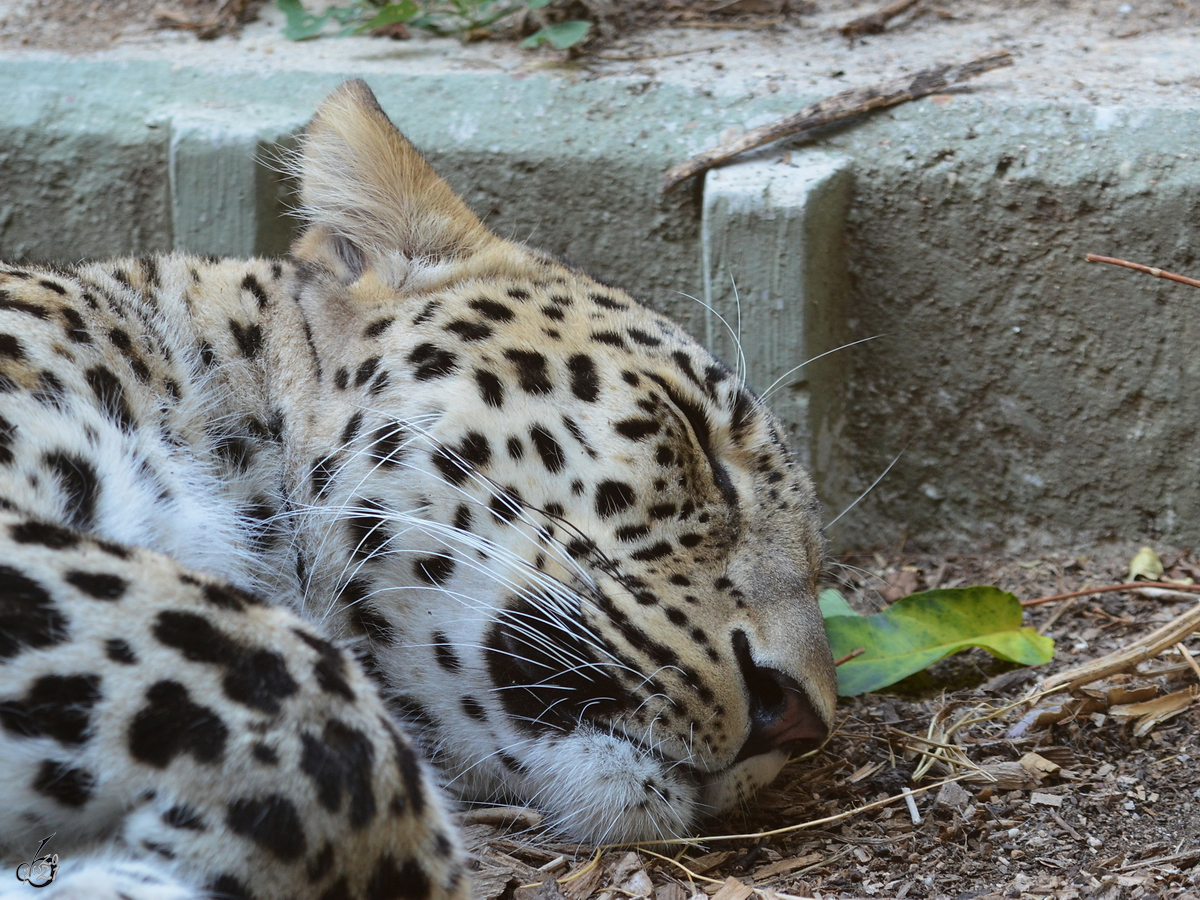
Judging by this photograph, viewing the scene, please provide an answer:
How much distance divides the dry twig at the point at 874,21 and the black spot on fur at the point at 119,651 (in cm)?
403

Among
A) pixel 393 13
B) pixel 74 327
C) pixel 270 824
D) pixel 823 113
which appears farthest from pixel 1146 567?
pixel 393 13

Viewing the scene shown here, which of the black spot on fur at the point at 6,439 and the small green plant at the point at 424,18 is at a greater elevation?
the small green plant at the point at 424,18

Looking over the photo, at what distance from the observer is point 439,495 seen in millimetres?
2648

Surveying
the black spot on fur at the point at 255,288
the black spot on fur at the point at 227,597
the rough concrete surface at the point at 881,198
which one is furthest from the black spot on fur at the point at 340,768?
the rough concrete surface at the point at 881,198

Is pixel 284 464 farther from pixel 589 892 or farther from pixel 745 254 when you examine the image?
pixel 745 254

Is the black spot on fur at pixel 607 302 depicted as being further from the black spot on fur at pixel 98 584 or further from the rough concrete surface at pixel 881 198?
the black spot on fur at pixel 98 584

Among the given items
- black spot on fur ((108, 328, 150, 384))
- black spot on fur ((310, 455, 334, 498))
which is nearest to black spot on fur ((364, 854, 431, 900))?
black spot on fur ((310, 455, 334, 498))

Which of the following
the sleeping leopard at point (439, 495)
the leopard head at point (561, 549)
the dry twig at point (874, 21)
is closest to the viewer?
the sleeping leopard at point (439, 495)

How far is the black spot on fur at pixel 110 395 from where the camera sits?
252cm

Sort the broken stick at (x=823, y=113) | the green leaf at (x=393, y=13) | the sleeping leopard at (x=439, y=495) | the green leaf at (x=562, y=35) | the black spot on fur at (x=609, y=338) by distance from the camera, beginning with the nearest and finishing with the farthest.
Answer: the sleeping leopard at (x=439, y=495)
the black spot on fur at (x=609, y=338)
the broken stick at (x=823, y=113)
the green leaf at (x=562, y=35)
the green leaf at (x=393, y=13)

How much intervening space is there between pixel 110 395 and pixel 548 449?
916 mm

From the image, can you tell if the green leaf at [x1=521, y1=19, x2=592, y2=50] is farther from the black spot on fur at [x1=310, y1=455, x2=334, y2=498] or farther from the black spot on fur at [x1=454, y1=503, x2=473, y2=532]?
the black spot on fur at [x1=454, y1=503, x2=473, y2=532]

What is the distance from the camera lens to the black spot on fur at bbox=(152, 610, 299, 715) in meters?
1.85

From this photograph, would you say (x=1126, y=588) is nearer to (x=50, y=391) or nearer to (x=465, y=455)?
(x=465, y=455)
